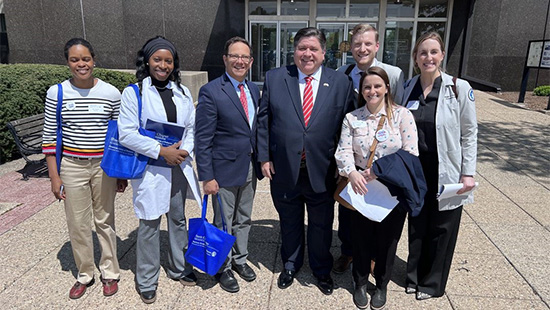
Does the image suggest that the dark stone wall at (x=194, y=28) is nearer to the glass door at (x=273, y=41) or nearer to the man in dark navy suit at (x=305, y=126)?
the glass door at (x=273, y=41)

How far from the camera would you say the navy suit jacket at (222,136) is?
2855 millimetres

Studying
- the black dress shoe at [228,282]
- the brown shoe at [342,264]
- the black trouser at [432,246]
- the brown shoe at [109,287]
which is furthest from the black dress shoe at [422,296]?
the brown shoe at [109,287]

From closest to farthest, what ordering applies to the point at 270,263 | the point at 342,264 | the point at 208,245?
the point at 208,245
the point at 342,264
the point at 270,263

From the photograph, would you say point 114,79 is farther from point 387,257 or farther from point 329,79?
point 387,257

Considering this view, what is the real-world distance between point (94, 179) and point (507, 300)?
3337 millimetres

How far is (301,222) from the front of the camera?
322 cm

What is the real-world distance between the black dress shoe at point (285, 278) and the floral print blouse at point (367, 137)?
1070mm

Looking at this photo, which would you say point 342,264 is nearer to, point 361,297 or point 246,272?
point 361,297

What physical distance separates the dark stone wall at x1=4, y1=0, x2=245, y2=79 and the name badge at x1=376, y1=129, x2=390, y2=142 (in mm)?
13544

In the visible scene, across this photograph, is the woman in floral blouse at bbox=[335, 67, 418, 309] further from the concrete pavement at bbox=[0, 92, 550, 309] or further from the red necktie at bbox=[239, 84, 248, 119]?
the red necktie at bbox=[239, 84, 248, 119]

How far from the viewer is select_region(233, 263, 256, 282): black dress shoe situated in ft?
10.6

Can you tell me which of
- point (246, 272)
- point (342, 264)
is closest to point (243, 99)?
point (246, 272)

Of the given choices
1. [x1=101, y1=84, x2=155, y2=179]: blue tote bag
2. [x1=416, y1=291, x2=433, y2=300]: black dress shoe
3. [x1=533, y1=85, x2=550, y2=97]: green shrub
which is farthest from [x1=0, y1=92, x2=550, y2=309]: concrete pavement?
[x1=533, y1=85, x2=550, y2=97]: green shrub

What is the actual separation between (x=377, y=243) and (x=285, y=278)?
32.7 inches
